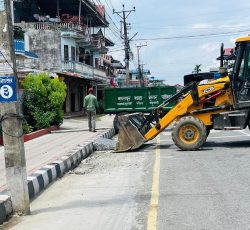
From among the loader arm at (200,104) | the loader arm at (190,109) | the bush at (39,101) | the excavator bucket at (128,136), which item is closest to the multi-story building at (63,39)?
the bush at (39,101)

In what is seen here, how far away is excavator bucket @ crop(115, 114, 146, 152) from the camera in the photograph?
14.1 metres

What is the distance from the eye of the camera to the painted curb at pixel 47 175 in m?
6.84

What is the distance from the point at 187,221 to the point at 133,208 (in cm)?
111

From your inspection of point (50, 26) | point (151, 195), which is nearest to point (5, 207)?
point (151, 195)

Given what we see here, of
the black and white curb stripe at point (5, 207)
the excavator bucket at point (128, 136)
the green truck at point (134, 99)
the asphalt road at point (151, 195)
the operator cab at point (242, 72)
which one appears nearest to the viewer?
the asphalt road at point (151, 195)

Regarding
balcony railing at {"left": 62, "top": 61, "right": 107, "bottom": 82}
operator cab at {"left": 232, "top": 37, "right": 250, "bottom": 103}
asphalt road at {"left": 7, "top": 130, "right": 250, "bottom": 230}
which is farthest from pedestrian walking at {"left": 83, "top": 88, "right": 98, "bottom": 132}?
balcony railing at {"left": 62, "top": 61, "right": 107, "bottom": 82}

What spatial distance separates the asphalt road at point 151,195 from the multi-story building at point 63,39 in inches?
885

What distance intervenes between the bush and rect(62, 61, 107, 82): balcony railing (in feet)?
52.4

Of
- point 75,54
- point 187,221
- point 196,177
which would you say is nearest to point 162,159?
point 196,177

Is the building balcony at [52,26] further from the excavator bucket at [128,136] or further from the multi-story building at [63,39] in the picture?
the excavator bucket at [128,136]

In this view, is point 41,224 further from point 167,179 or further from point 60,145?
point 60,145

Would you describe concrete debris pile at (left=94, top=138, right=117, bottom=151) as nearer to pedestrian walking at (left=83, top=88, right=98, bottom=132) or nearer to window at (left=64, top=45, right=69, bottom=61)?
pedestrian walking at (left=83, top=88, right=98, bottom=132)

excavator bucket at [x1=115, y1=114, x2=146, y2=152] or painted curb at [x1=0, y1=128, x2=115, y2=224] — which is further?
excavator bucket at [x1=115, y1=114, x2=146, y2=152]

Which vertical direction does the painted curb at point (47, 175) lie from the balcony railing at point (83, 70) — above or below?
below
